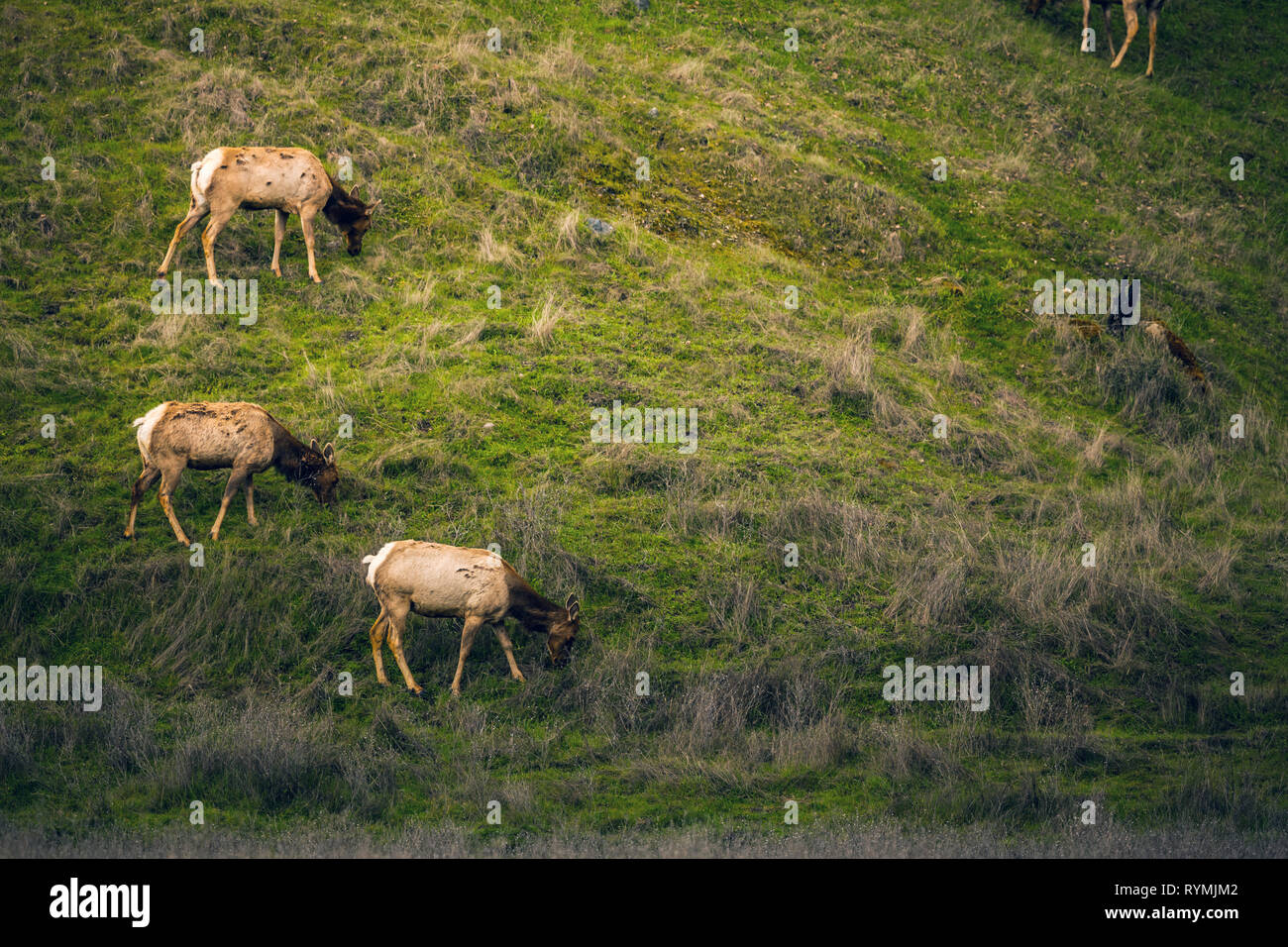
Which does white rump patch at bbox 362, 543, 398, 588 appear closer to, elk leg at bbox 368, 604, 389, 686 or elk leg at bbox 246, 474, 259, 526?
elk leg at bbox 368, 604, 389, 686

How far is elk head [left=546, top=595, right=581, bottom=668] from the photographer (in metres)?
11.1

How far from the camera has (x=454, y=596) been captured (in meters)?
10.8

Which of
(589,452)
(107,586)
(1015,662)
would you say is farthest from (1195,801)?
(107,586)

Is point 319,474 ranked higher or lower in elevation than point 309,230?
lower

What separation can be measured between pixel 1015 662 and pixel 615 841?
550 cm

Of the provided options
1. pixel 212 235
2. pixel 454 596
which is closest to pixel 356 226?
pixel 212 235

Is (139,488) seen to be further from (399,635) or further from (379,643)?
(399,635)

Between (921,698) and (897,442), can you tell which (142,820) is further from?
(897,442)

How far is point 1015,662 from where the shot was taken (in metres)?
11.6

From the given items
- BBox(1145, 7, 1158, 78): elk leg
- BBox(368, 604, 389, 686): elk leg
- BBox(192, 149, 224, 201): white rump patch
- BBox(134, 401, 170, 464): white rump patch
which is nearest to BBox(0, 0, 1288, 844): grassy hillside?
BBox(368, 604, 389, 686): elk leg

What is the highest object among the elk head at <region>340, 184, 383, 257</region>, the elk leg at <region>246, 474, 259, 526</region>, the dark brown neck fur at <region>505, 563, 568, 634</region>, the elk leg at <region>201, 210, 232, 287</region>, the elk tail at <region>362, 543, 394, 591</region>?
the elk head at <region>340, 184, 383, 257</region>

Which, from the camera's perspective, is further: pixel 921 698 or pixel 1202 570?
pixel 1202 570

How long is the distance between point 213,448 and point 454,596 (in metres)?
3.54

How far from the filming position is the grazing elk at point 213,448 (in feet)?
37.9
